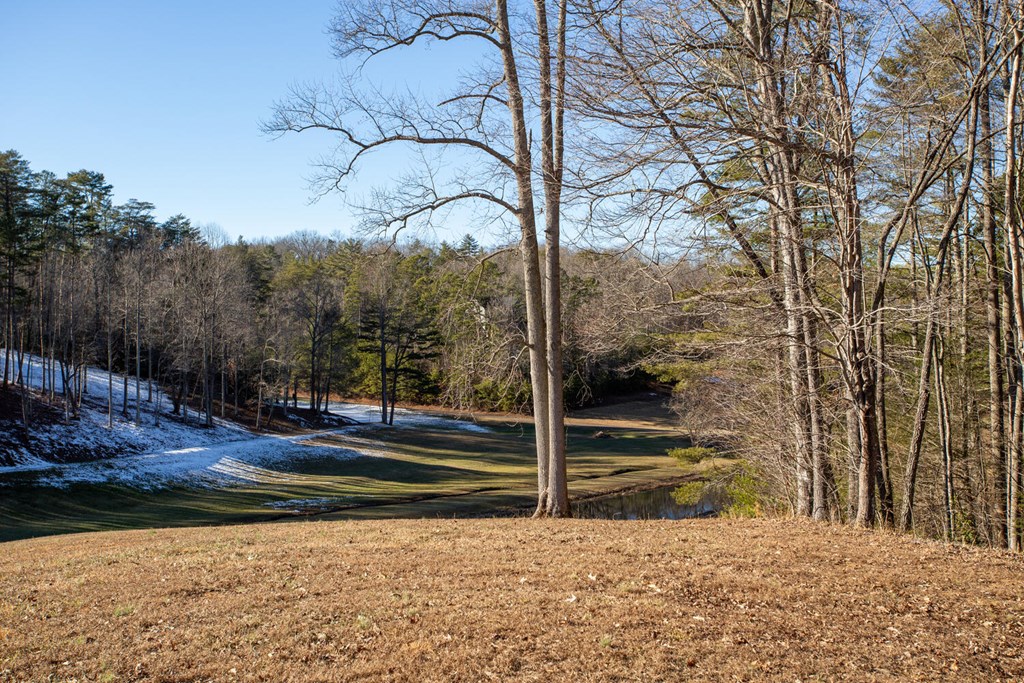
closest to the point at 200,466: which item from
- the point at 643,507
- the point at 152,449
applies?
the point at 152,449

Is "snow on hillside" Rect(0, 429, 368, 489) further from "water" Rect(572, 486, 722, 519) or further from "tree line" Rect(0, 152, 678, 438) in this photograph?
"water" Rect(572, 486, 722, 519)

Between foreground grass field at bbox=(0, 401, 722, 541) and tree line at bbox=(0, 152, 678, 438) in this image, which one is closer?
tree line at bbox=(0, 152, 678, 438)

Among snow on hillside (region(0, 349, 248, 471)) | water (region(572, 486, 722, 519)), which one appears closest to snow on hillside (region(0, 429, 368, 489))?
snow on hillside (region(0, 349, 248, 471))

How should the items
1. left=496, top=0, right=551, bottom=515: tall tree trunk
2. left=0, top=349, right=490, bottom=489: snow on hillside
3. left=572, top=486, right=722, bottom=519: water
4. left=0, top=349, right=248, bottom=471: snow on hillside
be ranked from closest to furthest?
left=496, top=0, right=551, bottom=515: tall tree trunk
left=572, top=486, right=722, bottom=519: water
left=0, top=349, right=490, bottom=489: snow on hillside
left=0, top=349, right=248, bottom=471: snow on hillside

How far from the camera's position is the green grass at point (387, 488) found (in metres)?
22.4

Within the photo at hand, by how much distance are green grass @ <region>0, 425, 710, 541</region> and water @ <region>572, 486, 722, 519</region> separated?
1616 mm

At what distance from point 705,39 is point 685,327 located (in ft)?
20.3

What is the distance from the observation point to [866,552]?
7492 mm

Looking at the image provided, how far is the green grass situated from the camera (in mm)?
22375

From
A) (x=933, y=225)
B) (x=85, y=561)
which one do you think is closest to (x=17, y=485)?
(x=85, y=561)

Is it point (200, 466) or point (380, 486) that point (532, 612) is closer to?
point (380, 486)

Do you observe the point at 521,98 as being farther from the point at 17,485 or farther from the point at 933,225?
the point at 17,485

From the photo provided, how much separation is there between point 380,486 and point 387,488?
1.75 feet

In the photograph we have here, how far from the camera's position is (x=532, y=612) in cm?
557
